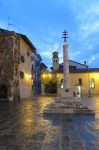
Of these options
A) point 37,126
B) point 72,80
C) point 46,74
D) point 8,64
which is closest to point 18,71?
point 8,64

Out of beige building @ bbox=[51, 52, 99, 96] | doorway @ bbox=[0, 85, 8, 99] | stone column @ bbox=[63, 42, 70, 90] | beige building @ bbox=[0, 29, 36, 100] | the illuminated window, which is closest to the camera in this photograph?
stone column @ bbox=[63, 42, 70, 90]

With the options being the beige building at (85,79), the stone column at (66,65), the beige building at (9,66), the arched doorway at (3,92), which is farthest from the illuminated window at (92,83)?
the stone column at (66,65)

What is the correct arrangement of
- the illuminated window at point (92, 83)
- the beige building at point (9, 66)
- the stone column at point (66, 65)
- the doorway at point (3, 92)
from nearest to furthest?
1. the stone column at point (66, 65)
2. the beige building at point (9, 66)
3. the doorway at point (3, 92)
4. the illuminated window at point (92, 83)

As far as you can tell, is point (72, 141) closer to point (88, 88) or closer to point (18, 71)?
point (18, 71)

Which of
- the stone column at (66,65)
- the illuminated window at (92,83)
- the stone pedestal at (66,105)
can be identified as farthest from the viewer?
the illuminated window at (92,83)

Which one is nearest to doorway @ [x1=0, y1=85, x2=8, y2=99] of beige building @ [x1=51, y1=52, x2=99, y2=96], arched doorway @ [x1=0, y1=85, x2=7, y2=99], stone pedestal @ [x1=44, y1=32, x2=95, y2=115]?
arched doorway @ [x1=0, y1=85, x2=7, y2=99]

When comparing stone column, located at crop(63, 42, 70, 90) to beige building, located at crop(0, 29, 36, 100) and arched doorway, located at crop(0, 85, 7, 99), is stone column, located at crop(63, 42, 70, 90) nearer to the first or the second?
beige building, located at crop(0, 29, 36, 100)

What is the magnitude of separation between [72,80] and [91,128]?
60645 millimetres

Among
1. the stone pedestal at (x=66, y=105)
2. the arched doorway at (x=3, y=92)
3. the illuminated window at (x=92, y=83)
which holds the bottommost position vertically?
the stone pedestal at (x=66, y=105)

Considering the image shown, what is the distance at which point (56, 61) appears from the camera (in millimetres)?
79375

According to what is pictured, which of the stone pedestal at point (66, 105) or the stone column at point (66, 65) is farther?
the stone column at point (66, 65)

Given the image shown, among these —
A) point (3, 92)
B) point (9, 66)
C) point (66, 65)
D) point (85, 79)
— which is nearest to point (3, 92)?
point (3, 92)

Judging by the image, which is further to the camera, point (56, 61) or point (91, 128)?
point (56, 61)

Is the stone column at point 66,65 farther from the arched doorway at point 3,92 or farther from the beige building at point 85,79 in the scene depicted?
the beige building at point 85,79
